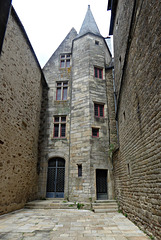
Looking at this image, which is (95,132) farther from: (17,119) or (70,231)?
(70,231)

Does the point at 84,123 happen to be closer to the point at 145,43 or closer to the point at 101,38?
the point at 145,43

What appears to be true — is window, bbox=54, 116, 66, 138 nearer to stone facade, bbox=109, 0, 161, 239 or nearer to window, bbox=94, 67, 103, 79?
window, bbox=94, 67, 103, 79

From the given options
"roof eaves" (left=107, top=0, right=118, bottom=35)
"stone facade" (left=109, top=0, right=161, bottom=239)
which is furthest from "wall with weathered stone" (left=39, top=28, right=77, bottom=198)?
"stone facade" (left=109, top=0, right=161, bottom=239)

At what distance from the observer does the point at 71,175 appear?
7688 millimetres

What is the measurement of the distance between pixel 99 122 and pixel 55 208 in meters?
4.39

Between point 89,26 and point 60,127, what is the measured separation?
7240 millimetres

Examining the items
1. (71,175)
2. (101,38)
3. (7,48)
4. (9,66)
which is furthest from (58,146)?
(101,38)

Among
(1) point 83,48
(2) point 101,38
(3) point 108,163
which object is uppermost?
(2) point 101,38

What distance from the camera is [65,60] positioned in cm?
1112

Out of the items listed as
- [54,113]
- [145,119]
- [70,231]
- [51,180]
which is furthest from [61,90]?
[70,231]

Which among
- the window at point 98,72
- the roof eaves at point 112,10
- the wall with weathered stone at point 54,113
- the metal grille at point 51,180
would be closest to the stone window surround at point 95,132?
the wall with weathered stone at point 54,113

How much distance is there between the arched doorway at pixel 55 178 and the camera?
8164mm

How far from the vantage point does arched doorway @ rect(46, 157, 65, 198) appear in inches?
321

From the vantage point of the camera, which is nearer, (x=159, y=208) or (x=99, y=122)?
(x=159, y=208)
